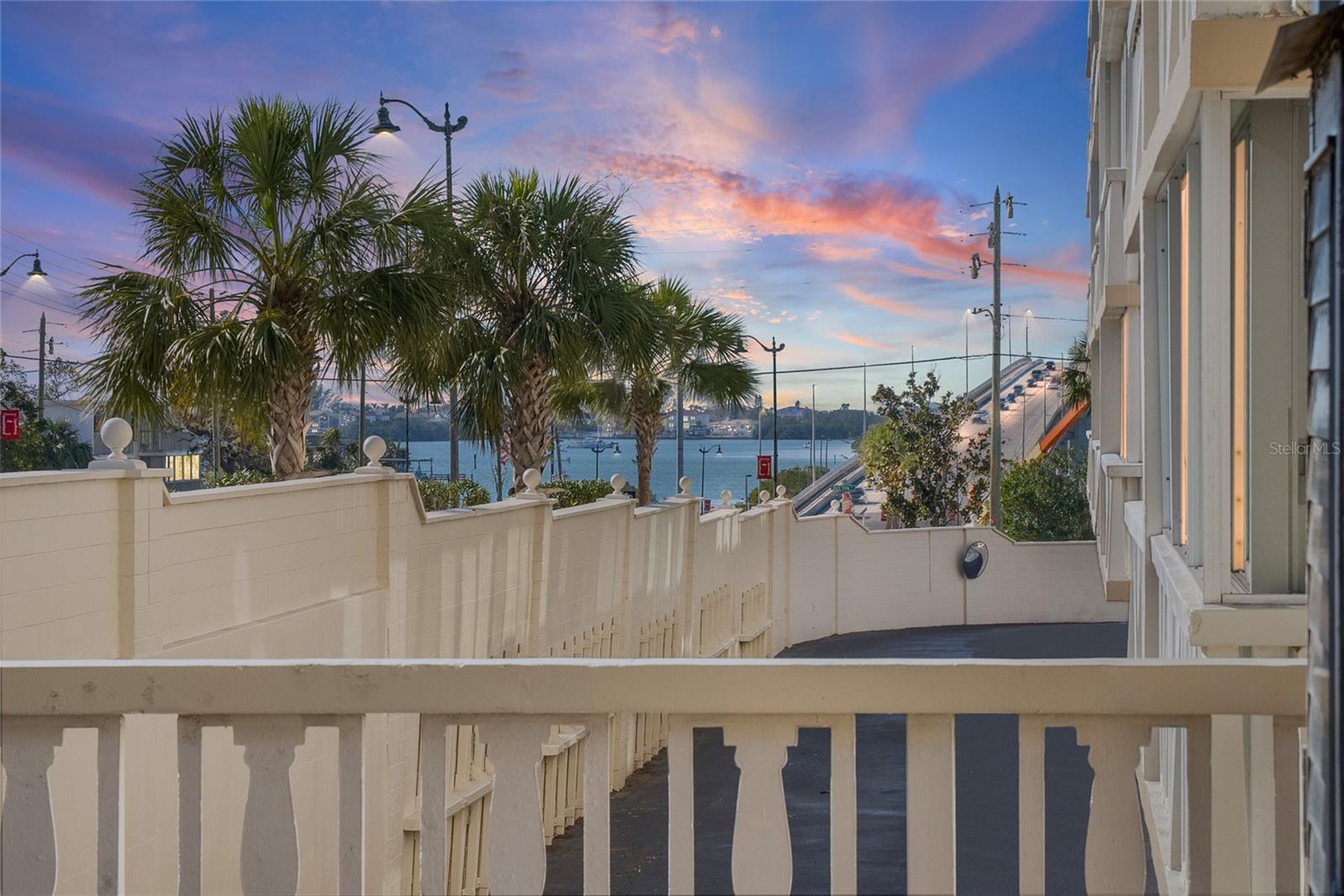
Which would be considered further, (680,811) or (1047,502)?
(1047,502)

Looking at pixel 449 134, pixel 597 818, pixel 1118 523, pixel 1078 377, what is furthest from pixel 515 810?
pixel 1078 377

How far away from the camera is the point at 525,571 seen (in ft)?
35.9

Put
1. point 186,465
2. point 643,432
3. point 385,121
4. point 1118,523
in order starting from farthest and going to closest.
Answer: point 186,465 → point 643,432 → point 385,121 → point 1118,523

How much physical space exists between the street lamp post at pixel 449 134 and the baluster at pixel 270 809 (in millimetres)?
10996

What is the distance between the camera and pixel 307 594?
7.52 metres

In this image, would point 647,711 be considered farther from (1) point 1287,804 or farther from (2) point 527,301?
(2) point 527,301

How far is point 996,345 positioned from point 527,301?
16.7 m

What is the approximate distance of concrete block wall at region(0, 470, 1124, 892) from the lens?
531 cm

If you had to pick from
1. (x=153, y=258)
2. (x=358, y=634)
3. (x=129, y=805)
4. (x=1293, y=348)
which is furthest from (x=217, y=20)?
(x=1293, y=348)

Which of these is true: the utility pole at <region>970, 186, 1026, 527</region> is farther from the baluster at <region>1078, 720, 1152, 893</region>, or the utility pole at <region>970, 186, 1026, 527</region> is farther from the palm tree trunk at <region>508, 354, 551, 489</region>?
the baluster at <region>1078, 720, 1152, 893</region>

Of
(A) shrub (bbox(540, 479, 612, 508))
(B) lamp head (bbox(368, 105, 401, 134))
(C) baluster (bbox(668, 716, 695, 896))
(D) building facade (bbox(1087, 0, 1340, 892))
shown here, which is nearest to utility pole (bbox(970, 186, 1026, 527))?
(A) shrub (bbox(540, 479, 612, 508))

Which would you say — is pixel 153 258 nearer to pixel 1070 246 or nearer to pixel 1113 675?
pixel 1113 675

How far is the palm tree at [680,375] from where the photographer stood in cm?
1823

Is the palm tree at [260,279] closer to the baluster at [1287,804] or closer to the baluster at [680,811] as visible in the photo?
the baluster at [680,811]
